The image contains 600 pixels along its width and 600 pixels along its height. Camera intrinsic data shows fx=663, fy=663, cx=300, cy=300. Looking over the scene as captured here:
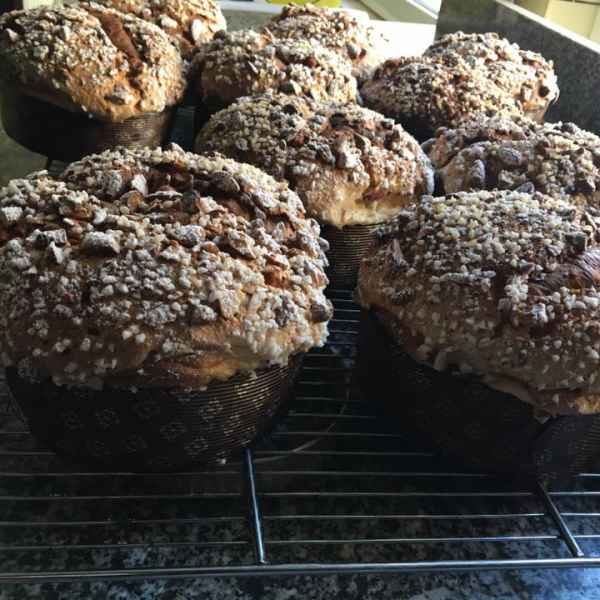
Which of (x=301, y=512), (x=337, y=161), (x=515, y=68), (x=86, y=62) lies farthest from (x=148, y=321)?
(x=515, y=68)

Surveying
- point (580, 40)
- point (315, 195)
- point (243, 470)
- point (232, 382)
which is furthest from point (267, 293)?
point (580, 40)

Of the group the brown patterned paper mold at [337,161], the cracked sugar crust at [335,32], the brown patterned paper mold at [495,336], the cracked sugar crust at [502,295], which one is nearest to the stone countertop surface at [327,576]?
the brown patterned paper mold at [495,336]

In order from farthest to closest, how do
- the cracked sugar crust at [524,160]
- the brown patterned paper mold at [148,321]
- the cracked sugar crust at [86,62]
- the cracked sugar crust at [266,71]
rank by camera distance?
the cracked sugar crust at [266,71]
the cracked sugar crust at [86,62]
the cracked sugar crust at [524,160]
the brown patterned paper mold at [148,321]

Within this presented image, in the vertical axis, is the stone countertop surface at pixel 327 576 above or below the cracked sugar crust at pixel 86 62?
below

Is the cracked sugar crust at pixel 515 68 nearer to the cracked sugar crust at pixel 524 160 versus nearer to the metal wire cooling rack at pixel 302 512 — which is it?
the cracked sugar crust at pixel 524 160

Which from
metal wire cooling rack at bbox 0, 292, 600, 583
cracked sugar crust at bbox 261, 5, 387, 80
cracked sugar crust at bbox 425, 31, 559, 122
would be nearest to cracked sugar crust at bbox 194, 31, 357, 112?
cracked sugar crust at bbox 261, 5, 387, 80

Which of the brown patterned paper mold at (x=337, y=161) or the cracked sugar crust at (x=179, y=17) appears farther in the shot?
the cracked sugar crust at (x=179, y=17)

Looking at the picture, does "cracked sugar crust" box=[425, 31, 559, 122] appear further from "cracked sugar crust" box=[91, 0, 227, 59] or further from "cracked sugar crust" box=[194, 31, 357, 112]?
"cracked sugar crust" box=[91, 0, 227, 59]
